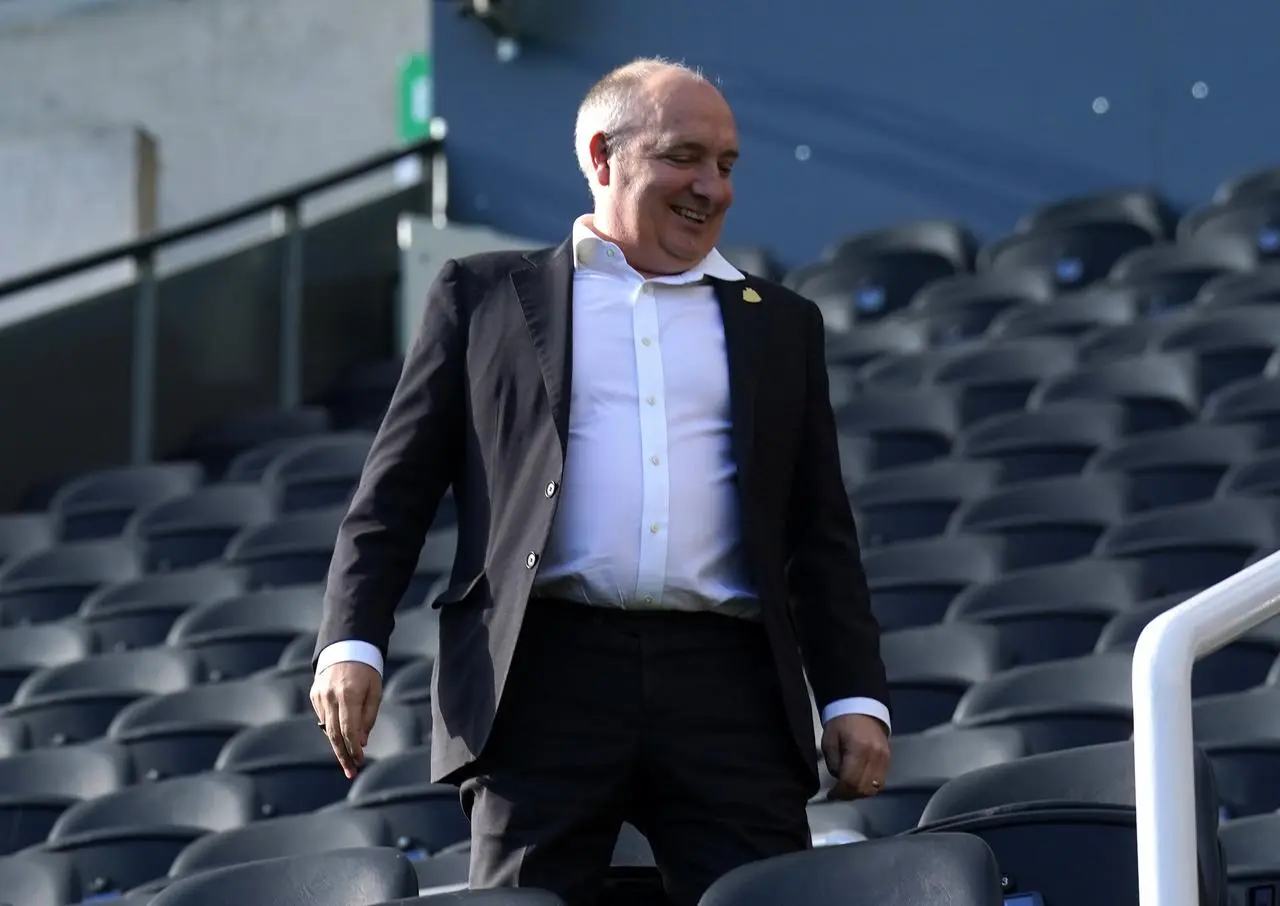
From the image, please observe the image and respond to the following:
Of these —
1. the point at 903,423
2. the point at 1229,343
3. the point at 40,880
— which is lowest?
the point at 40,880

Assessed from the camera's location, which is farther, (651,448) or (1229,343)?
(1229,343)

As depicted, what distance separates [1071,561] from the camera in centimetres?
540

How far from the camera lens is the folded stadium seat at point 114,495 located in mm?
8023

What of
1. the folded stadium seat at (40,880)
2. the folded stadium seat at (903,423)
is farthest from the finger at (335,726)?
the folded stadium seat at (903,423)

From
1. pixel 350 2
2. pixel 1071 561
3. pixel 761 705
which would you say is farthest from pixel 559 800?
pixel 350 2

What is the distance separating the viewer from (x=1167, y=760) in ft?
6.81

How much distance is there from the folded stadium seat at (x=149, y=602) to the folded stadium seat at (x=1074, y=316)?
2.52m

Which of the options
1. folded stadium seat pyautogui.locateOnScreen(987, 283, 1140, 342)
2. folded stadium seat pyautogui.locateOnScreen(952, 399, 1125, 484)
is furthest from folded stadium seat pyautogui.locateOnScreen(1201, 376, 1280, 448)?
folded stadium seat pyautogui.locateOnScreen(987, 283, 1140, 342)

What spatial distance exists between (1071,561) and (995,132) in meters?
4.48

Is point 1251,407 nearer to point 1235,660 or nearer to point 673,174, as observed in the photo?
point 1235,660

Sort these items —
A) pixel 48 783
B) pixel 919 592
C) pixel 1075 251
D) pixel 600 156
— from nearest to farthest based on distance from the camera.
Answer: pixel 600 156 < pixel 48 783 < pixel 919 592 < pixel 1075 251

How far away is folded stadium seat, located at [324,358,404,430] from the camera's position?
8.95 meters

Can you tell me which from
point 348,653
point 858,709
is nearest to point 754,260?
point 858,709

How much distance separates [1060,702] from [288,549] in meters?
3.31
